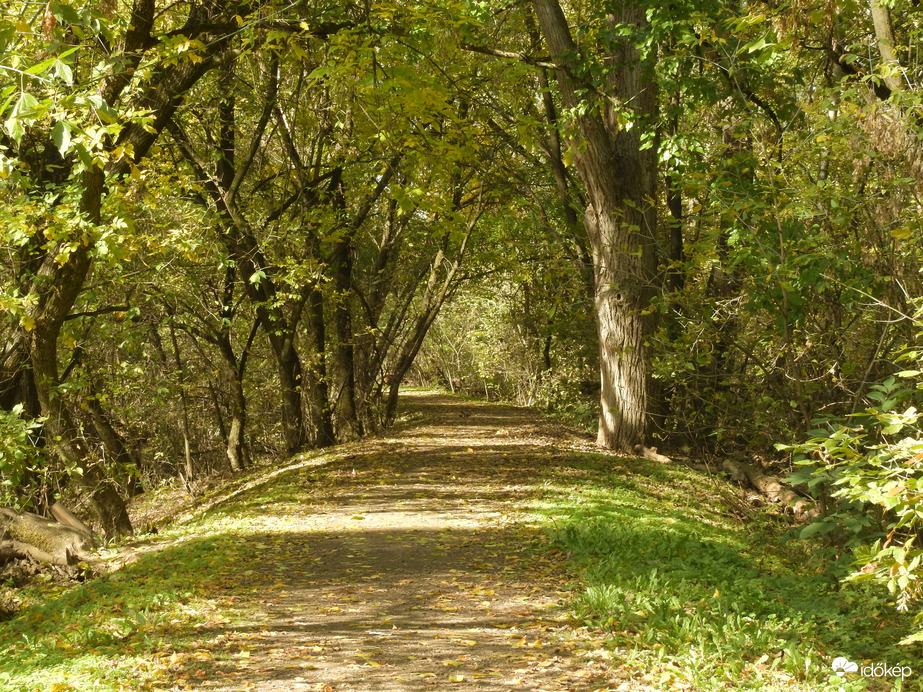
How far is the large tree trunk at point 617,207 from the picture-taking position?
37.3 feet

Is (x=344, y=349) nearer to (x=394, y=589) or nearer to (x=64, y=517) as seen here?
(x=64, y=517)

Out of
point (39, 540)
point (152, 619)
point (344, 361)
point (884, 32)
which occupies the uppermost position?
point (884, 32)

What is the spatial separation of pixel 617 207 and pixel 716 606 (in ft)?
25.7

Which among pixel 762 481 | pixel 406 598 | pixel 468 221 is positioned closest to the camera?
pixel 406 598

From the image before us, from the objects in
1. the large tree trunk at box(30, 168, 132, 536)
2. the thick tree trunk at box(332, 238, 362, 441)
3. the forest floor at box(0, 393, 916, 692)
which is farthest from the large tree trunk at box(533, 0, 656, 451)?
the large tree trunk at box(30, 168, 132, 536)

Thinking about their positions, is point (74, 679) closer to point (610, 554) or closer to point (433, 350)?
point (610, 554)

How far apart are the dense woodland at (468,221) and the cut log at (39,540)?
53 centimetres

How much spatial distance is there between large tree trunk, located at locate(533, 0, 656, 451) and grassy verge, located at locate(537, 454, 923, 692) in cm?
378

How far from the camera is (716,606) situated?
5.57 m

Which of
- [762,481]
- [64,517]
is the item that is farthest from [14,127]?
[762,481]

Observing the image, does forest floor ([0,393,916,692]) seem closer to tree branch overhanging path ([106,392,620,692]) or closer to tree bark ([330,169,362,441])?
tree branch overhanging path ([106,392,620,692])

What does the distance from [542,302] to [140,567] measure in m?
15.7

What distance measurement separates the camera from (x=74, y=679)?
14.8 feet

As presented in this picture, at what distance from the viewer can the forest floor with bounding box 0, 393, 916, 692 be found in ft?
15.4
